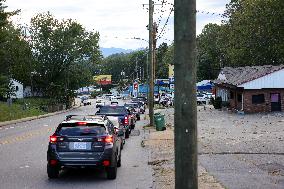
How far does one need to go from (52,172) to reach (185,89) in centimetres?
775

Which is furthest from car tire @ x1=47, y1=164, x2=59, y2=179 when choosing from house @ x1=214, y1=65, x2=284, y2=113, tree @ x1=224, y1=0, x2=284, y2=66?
tree @ x1=224, y1=0, x2=284, y2=66

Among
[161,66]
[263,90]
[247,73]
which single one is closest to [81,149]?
[263,90]

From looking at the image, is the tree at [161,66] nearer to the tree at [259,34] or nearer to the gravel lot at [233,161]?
the tree at [259,34]

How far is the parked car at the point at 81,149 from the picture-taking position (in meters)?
12.7

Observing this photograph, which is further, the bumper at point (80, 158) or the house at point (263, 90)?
the house at point (263, 90)

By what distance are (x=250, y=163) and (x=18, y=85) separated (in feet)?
292

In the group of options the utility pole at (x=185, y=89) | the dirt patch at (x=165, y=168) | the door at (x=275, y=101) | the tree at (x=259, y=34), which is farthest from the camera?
the tree at (x=259, y=34)

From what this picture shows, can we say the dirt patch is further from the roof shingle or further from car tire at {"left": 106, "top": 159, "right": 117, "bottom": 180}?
the roof shingle

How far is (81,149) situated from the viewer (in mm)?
12758

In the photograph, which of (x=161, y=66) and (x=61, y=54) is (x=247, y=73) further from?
(x=161, y=66)

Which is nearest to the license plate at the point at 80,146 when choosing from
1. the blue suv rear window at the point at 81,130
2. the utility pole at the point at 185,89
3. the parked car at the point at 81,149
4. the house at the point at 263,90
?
the parked car at the point at 81,149

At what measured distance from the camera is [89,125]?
13164 mm

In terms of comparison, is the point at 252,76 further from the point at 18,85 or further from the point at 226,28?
the point at 18,85

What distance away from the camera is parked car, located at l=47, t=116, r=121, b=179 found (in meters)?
12.7
